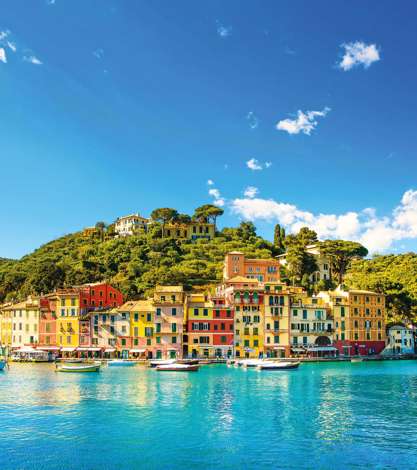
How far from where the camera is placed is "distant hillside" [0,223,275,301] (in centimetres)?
9831

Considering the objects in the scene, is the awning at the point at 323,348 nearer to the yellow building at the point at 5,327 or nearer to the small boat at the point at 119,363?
the small boat at the point at 119,363

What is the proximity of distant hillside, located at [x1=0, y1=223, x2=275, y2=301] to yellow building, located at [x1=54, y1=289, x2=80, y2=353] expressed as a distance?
15438 mm

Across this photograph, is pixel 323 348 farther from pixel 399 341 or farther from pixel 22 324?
pixel 22 324

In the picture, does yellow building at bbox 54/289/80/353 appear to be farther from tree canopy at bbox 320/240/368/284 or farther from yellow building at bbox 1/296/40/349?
tree canopy at bbox 320/240/368/284

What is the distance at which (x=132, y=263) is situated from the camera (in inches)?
4193

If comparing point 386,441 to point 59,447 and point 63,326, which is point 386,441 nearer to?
point 59,447

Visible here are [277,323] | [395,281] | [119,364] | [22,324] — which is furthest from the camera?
[395,281]

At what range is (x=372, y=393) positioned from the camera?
44.8m

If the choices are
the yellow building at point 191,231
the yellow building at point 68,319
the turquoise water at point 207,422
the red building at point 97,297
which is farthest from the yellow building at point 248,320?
the yellow building at point 191,231

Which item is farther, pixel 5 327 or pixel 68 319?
pixel 5 327

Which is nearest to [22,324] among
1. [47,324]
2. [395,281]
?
[47,324]

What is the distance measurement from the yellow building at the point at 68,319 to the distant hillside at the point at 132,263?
50.6 feet

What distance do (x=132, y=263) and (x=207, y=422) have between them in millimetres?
74932

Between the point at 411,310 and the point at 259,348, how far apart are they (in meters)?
26.8
